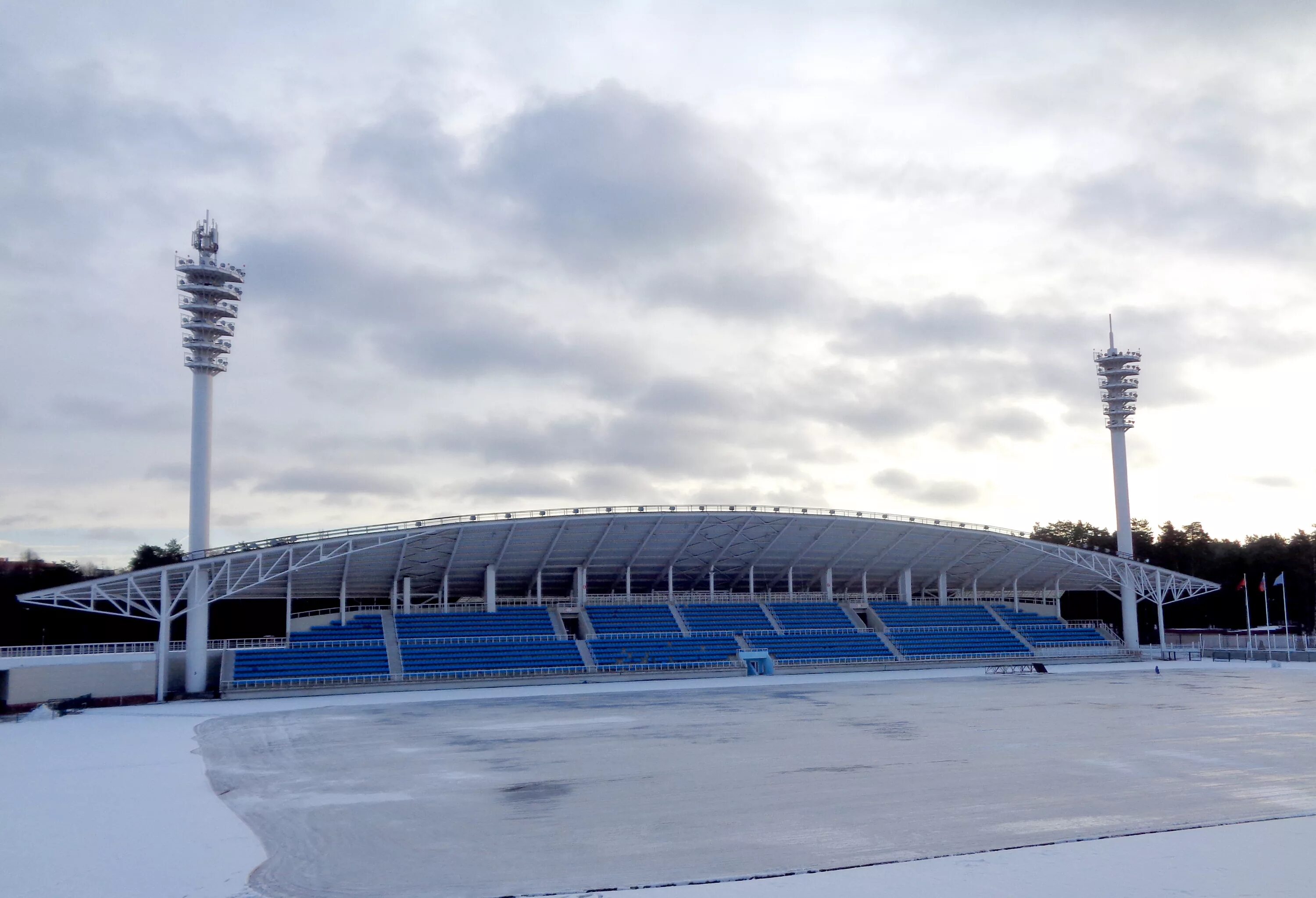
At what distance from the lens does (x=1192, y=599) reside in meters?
101

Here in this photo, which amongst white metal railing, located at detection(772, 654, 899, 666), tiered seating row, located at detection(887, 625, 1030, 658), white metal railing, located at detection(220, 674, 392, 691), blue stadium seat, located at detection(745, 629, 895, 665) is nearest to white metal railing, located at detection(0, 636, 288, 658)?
white metal railing, located at detection(220, 674, 392, 691)

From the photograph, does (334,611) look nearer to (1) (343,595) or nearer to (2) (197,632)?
(1) (343,595)

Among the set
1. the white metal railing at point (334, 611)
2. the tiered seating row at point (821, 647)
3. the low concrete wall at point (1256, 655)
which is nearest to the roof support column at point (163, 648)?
the white metal railing at point (334, 611)

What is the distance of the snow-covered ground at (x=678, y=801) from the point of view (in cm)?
1266

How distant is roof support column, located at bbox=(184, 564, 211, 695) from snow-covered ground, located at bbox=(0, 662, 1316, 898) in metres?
11.2

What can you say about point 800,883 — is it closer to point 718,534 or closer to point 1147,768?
point 1147,768

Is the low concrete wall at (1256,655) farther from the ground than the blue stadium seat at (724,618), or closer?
closer

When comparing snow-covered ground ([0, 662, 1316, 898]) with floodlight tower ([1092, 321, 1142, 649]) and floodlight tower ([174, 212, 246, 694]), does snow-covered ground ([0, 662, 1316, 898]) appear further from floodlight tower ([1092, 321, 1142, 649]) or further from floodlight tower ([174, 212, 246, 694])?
floodlight tower ([1092, 321, 1142, 649])

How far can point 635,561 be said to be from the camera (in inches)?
2650

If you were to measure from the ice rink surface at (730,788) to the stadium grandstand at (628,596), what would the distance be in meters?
14.6

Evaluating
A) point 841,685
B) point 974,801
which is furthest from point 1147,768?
point 841,685

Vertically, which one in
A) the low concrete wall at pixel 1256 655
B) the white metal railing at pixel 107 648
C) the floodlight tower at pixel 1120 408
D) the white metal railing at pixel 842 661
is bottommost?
the low concrete wall at pixel 1256 655

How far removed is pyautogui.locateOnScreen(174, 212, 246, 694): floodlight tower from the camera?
171 feet

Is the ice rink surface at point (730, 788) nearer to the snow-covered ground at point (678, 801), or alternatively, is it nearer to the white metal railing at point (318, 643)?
the snow-covered ground at point (678, 801)
